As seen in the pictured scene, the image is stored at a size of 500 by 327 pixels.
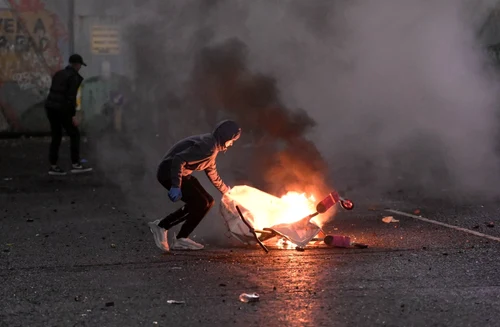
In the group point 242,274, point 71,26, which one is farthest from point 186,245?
point 71,26

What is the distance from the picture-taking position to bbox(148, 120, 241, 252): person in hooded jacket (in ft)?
19.9

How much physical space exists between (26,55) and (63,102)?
4231mm

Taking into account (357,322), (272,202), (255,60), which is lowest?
(357,322)

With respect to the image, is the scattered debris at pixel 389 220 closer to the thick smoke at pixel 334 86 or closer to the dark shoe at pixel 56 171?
the thick smoke at pixel 334 86

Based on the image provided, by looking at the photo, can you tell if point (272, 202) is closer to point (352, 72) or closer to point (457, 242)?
point (457, 242)

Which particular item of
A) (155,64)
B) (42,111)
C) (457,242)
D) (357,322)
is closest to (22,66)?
(42,111)

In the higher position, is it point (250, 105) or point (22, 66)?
point (22, 66)

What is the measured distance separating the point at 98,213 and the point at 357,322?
429 cm

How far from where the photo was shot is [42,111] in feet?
47.0

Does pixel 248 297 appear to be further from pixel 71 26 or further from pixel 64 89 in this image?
pixel 71 26

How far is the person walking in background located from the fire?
4.69 metres

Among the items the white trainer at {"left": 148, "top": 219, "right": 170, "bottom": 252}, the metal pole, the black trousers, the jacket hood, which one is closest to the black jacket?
the metal pole

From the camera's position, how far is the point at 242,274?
5.42 metres

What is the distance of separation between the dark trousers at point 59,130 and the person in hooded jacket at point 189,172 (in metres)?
4.65
